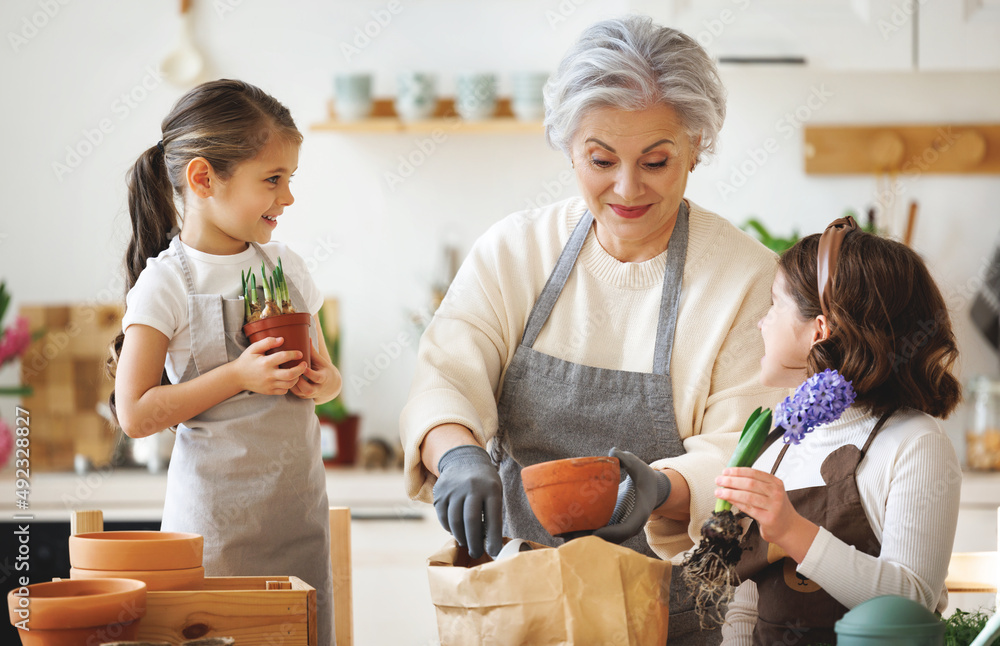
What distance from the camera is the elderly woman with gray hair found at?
3.67 ft

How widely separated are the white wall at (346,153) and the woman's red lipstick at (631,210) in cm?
190

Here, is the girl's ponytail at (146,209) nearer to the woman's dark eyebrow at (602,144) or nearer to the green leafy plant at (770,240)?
Answer: the woman's dark eyebrow at (602,144)

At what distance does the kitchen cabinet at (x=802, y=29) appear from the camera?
2.60 m

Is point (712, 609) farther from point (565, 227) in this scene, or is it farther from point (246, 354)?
point (246, 354)

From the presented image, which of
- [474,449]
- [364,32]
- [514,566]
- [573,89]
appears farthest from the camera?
[364,32]

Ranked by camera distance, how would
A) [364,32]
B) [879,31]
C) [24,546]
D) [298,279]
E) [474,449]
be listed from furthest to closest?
[364,32] < [879,31] < [298,279] < [474,449] < [24,546]

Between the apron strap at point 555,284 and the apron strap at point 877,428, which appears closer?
the apron strap at point 877,428

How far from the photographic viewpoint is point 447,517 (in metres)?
0.95

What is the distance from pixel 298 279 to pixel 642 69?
56cm

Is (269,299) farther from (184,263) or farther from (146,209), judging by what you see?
(146,209)

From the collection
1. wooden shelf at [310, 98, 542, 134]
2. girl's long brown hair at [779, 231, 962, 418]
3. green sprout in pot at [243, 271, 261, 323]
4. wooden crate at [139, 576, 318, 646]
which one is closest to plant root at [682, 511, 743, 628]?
girl's long brown hair at [779, 231, 962, 418]

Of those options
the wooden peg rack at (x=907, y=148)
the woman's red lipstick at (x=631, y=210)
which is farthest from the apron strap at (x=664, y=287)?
the wooden peg rack at (x=907, y=148)

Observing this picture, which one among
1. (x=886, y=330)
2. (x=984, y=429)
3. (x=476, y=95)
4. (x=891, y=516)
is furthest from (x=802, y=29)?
(x=891, y=516)

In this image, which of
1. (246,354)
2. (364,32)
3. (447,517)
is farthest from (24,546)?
(364,32)
